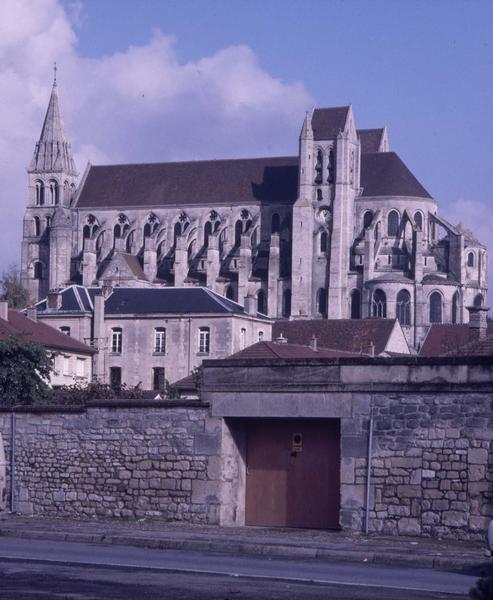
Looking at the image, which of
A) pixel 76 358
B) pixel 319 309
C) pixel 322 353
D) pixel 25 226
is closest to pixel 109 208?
pixel 25 226

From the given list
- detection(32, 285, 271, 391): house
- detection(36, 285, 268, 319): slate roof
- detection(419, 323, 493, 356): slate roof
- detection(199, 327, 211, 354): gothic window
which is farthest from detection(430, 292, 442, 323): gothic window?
detection(199, 327, 211, 354): gothic window

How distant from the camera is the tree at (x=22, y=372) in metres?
36.2

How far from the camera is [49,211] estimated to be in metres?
135

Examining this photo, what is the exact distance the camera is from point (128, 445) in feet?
78.1

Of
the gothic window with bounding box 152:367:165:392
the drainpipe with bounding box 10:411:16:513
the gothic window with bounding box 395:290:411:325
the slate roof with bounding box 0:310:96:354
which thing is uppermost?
the gothic window with bounding box 395:290:411:325

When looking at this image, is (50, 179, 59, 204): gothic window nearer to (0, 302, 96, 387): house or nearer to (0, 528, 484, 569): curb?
(0, 302, 96, 387): house

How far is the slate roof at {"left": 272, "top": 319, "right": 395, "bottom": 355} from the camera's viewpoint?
74250 mm

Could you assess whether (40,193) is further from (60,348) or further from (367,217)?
(60,348)

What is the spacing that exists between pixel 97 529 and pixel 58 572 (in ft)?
19.6

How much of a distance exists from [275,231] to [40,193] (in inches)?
1058

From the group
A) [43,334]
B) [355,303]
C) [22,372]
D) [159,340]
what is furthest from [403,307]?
[22,372]

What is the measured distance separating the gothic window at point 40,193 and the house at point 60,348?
65.4 metres

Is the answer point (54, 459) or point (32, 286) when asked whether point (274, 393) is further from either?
point (32, 286)

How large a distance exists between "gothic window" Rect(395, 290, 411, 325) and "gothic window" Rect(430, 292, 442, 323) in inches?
77.7
